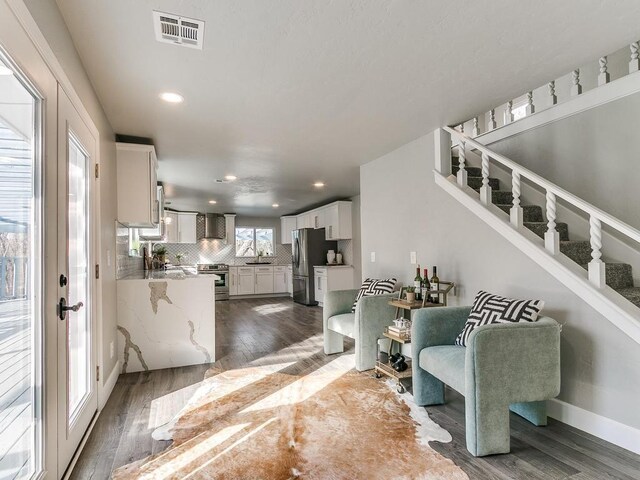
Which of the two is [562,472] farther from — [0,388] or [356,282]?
[356,282]

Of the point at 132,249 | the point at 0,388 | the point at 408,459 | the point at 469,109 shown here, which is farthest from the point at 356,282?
the point at 0,388

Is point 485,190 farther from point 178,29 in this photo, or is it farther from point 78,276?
point 78,276

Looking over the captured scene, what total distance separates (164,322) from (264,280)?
580 centimetres

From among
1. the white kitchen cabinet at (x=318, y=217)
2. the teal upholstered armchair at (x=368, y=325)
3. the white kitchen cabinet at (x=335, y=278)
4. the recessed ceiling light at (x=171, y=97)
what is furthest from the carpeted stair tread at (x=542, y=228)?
the white kitchen cabinet at (x=318, y=217)

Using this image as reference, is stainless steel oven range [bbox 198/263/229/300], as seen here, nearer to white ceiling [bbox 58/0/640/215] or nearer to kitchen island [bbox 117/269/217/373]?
kitchen island [bbox 117/269/217/373]

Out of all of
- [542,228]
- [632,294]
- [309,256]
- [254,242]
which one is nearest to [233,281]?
[254,242]

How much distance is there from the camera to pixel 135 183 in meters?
3.50

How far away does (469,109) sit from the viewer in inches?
118

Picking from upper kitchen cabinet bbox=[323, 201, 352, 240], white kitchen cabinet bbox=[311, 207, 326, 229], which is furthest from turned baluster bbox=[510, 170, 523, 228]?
white kitchen cabinet bbox=[311, 207, 326, 229]

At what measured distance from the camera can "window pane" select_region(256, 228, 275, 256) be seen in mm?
10112

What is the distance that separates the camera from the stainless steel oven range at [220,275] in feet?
28.6

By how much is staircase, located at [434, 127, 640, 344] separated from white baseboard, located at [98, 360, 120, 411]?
3253 mm

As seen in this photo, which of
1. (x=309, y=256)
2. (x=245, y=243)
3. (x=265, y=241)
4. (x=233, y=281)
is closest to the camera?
(x=309, y=256)

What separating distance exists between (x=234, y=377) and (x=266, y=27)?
278 centimetres
